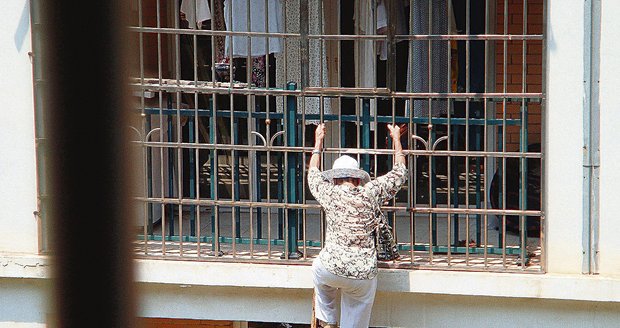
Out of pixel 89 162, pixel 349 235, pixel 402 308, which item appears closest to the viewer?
pixel 89 162

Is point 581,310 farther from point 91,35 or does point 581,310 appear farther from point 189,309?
point 91,35

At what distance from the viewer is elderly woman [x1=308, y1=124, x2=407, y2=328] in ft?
20.6

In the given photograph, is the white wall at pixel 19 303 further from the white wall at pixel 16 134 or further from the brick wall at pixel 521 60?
the brick wall at pixel 521 60

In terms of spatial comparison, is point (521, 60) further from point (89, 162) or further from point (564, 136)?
→ point (89, 162)

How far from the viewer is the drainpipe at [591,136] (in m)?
6.24

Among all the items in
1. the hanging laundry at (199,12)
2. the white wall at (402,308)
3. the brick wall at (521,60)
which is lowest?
the white wall at (402,308)

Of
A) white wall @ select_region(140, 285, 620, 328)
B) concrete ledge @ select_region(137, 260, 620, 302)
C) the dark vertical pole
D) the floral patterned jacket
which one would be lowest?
white wall @ select_region(140, 285, 620, 328)

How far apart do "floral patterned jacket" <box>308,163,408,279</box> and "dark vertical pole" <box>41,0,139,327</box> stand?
5123 millimetres

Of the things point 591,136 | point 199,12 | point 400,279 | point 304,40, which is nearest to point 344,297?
point 400,279

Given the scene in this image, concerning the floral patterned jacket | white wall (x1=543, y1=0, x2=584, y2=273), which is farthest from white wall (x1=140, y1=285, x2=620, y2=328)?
the floral patterned jacket

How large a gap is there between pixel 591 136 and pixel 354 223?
1514mm

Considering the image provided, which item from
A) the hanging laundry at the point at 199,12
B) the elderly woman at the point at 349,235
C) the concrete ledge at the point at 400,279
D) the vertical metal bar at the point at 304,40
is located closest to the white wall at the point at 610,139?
the concrete ledge at the point at 400,279

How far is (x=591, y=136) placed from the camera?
20.8 feet

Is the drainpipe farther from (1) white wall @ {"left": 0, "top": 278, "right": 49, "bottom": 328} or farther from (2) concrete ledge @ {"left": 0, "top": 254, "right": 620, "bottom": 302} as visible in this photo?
(1) white wall @ {"left": 0, "top": 278, "right": 49, "bottom": 328}
